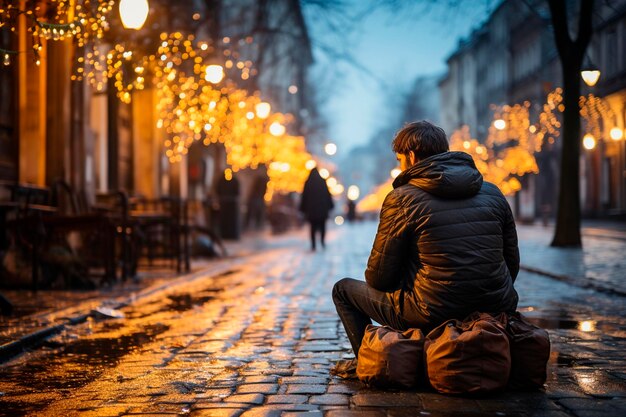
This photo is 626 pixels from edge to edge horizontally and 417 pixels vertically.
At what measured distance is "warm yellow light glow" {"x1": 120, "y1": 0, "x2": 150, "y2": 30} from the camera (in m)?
12.0

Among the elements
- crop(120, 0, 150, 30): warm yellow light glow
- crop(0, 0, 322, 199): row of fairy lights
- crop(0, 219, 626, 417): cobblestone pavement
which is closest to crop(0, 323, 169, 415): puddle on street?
crop(0, 219, 626, 417): cobblestone pavement

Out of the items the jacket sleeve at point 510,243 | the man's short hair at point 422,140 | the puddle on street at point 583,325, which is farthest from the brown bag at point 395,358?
the puddle on street at point 583,325

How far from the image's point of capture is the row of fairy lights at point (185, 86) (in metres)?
9.67

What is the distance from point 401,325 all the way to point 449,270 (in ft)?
1.68

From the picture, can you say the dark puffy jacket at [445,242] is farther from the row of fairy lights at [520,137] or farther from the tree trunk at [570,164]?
the row of fairy lights at [520,137]

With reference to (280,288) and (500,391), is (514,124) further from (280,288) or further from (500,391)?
(500,391)

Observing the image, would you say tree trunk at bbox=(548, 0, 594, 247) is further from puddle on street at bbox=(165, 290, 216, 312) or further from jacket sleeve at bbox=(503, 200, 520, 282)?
jacket sleeve at bbox=(503, 200, 520, 282)

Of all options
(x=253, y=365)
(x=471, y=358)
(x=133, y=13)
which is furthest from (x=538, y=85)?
(x=471, y=358)

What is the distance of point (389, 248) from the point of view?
18.1 ft

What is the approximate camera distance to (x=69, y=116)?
1719 centimetres

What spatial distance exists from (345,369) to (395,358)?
678mm

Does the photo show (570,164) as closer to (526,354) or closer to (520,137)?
(526,354)

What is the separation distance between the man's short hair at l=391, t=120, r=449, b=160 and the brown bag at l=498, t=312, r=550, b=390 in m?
0.97

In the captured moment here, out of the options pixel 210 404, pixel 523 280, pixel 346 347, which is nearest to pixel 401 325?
pixel 210 404
